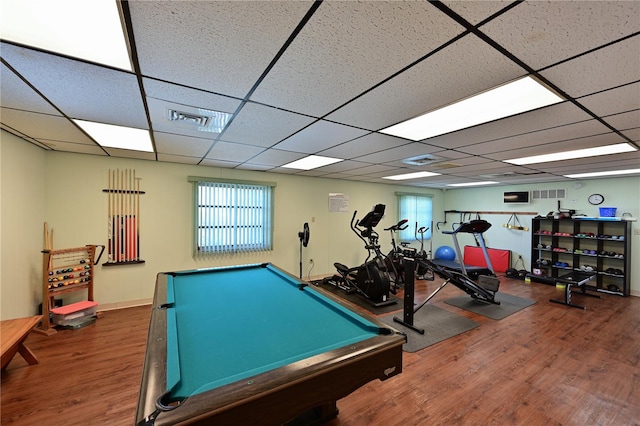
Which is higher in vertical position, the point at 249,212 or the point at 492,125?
the point at 492,125

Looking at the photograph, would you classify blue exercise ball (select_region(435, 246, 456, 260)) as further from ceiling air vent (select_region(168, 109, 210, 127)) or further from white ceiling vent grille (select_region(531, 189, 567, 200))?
ceiling air vent (select_region(168, 109, 210, 127))

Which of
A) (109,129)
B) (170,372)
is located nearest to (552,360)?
(170,372)

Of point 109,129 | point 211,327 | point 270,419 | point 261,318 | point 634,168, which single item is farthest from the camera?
point 634,168

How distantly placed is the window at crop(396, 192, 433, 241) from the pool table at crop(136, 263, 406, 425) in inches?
207

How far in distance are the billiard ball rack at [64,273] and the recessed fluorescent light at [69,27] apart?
3065mm

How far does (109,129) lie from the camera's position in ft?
8.19

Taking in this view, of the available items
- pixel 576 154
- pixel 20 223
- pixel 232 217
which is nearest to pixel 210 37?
pixel 20 223

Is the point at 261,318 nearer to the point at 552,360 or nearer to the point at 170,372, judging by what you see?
the point at 170,372

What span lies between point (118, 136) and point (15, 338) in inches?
78.4

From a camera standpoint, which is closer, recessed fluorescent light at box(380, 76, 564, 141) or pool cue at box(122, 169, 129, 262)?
recessed fluorescent light at box(380, 76, 564, 141)

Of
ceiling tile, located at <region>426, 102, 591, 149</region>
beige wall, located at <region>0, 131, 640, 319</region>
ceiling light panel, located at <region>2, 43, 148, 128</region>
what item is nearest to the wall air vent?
ceiling light panel, located at <region>2, 43, 148, 128</region>

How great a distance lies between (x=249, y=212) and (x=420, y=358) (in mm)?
3613

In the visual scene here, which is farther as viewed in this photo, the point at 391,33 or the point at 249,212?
the point at 249,212

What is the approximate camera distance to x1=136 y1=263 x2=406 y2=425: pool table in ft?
3.13
